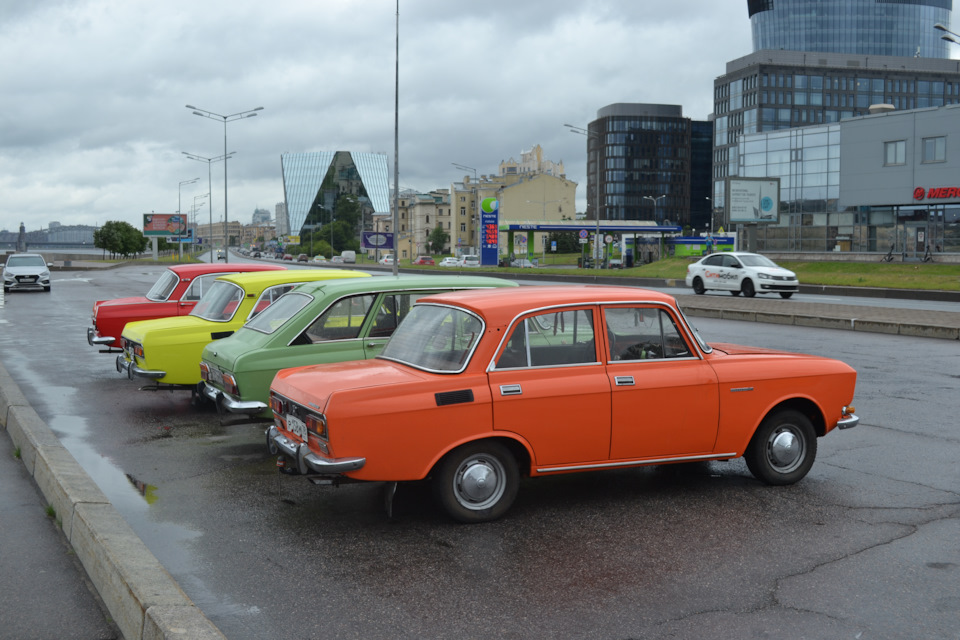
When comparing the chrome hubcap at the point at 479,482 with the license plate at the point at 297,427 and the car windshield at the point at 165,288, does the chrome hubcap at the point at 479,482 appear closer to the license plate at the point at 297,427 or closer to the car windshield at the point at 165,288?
the license plate at the point at 297,427

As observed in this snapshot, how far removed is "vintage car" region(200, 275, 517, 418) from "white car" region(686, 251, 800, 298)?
23983 mm

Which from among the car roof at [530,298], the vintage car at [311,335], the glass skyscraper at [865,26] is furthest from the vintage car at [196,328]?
the glass skyscraper at [865,26]

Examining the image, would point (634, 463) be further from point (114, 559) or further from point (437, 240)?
point (437, 240)

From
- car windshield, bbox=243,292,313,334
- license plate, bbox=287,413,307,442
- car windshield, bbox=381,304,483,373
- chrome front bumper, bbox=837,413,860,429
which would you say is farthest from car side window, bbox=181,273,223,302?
chrome front bumper, bbox=837,413,860,429

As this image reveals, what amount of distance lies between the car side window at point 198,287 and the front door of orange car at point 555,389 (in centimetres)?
818

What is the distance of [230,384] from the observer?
7797 mm

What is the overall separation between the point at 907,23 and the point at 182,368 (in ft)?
503

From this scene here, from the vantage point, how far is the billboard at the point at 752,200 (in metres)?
51.2

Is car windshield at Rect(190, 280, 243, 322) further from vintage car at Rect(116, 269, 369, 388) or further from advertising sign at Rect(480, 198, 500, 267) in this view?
advertising sign at Rect(480, 198, 500, 267)

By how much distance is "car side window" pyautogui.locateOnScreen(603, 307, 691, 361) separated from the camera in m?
5.96

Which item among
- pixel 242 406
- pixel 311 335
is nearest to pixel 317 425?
pixel 242 406

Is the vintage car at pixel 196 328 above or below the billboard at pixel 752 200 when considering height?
below

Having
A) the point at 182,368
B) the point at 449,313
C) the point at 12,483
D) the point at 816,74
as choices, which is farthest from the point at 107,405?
the point at 816,74

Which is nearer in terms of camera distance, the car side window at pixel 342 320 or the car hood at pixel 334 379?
the car hood at pixel 334 379
